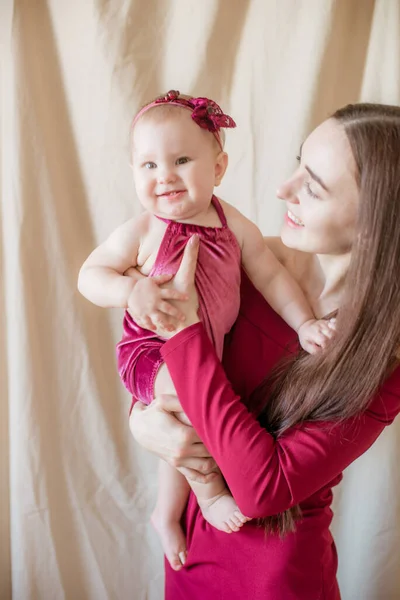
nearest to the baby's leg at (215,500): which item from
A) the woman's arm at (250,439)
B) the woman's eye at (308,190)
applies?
the woman's arm at (250,439)

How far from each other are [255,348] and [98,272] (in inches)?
14.1

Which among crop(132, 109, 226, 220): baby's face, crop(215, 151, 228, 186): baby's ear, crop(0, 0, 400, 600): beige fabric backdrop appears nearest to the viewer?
crop(132, 109, 226, 220): baby's face

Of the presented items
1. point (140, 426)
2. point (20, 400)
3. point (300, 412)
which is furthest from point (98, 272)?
point (20, 400)

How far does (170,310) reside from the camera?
1.02 metres

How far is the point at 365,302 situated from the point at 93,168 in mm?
897

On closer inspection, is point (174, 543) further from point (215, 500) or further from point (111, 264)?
point (111, 264)

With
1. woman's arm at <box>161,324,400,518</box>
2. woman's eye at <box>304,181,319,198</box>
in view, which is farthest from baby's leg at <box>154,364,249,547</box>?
woman's eye at <box>304,181,319,198</box>

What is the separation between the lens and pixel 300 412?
40.4 inches

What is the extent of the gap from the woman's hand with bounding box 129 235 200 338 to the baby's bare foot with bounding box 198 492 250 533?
36cm

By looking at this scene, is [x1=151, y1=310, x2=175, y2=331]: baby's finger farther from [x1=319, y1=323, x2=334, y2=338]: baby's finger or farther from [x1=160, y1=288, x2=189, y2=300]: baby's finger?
[x1=319, y1=323, x2=334, y2=338]: baby's finger

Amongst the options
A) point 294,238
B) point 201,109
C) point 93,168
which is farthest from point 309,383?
point 93,168

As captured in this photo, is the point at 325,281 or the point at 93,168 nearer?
the point at 325,281

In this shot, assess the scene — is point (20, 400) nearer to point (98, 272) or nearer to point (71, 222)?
point (71, 222)

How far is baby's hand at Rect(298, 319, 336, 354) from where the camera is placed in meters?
1.09
